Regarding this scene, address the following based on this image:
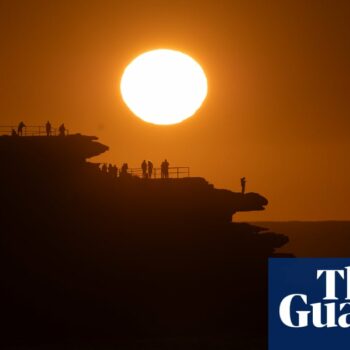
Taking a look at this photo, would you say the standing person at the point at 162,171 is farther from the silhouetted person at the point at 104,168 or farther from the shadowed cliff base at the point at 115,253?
the silhouetted person at the point at 104,168

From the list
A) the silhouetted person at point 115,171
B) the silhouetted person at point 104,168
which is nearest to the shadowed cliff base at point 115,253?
the silhouetted person at point 115,171

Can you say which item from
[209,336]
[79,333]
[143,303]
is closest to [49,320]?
[79,333]

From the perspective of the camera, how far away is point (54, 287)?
67812 millimetres

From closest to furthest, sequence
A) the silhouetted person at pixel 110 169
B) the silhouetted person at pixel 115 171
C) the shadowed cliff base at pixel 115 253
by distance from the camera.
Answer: the shadowed cliff base at pixel 115 253, the silhouetted person at pixel 110 169, the silhouetted person at pixel 115 171

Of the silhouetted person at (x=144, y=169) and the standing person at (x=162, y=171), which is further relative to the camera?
the silhouetted person at (x=144, y=169)

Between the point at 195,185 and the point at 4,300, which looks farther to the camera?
the point at 195,185

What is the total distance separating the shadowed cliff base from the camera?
6756 cm

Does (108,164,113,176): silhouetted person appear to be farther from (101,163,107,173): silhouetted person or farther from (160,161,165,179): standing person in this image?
(160,161,165,179): standing person

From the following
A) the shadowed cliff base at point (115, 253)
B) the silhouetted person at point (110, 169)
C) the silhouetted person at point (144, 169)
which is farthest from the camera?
the silhouetted person at point (144, 169)

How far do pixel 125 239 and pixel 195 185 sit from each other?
6.98 metres

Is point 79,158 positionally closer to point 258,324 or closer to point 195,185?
point 195,185

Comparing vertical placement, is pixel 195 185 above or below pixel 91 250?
above

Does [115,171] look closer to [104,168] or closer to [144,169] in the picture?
[104,168]

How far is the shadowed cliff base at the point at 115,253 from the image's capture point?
67.6 meters
